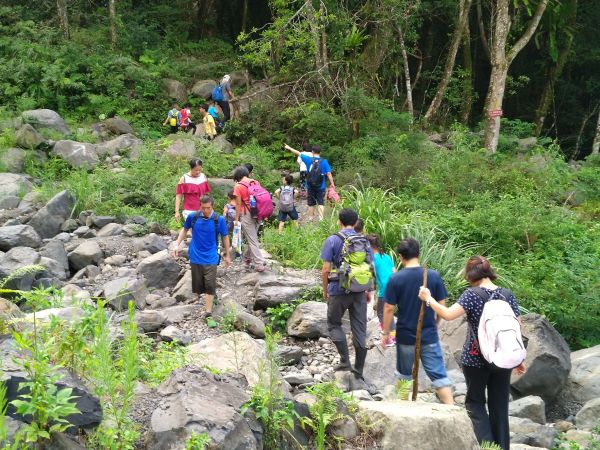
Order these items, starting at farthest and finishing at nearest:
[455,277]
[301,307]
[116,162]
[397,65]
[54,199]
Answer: [397,65] < [116,162] < [54,199] < [455,277] < [301,307]

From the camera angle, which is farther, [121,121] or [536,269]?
[121,121]

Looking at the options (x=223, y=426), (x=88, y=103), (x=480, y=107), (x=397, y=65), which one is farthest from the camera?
(x=480, y=107)

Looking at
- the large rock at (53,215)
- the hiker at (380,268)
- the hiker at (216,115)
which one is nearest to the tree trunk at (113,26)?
the hiker at (216,115)

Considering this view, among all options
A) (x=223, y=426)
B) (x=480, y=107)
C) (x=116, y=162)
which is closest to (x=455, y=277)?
(x=223, y=426)

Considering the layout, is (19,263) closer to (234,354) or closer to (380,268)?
(234,354)

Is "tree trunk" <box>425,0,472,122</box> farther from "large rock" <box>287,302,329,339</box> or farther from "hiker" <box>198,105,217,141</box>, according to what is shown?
"large rock" <box>287,302,329,339</box>

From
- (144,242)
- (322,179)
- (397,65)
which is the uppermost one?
(397,65)

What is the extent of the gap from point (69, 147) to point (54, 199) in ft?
14.5

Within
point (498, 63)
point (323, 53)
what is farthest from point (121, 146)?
point (498, 63)

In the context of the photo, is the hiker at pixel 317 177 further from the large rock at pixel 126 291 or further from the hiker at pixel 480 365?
the hiker at pixel 480 365

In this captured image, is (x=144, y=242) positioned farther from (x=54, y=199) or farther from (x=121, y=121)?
(x=121, y=121)

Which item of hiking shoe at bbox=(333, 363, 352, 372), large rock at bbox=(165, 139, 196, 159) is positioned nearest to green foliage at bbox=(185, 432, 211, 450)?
hiking shoe at bbox=(333, 363, 352, 372)

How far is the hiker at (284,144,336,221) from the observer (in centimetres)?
1191

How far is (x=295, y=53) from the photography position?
17.4 meters
